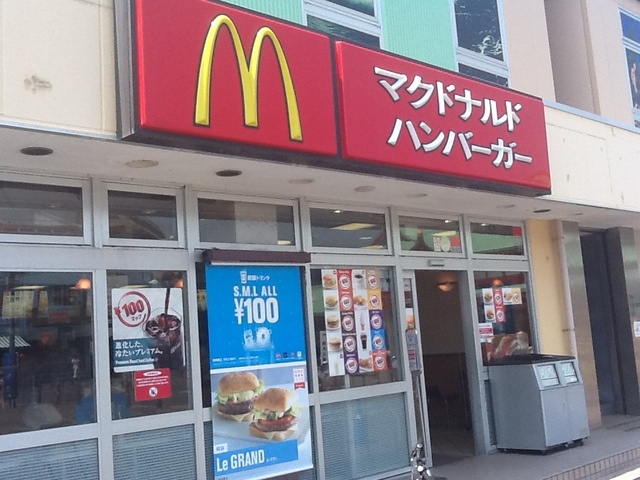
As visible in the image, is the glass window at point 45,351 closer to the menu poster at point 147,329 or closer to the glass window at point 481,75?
the menu poster at point 147,329

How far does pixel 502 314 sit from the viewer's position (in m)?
9.59

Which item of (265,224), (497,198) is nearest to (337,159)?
(265,224)

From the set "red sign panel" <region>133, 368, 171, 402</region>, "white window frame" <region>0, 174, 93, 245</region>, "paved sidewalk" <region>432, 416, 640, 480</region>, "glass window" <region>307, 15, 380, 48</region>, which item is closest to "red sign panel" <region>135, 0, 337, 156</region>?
"glass window" <region>307, 15, 380, 48</region>

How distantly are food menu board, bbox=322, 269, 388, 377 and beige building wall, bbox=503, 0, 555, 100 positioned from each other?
369cm

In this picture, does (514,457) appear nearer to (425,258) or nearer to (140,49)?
(425,258)

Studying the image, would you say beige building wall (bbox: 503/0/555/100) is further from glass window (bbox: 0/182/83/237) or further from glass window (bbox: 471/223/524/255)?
glass window (bbox: 0/182/83/237)

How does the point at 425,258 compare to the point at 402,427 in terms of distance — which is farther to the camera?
the point at 425,258

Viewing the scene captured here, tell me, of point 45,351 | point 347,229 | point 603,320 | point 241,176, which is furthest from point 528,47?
point 45,351

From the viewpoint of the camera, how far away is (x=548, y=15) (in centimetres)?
1145

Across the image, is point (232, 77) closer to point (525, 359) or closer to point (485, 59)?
point (485, 59)

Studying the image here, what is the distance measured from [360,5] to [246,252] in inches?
116

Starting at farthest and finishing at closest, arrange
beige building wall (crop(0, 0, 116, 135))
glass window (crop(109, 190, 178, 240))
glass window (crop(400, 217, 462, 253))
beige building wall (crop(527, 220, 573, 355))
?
beige building wall (crop(527, 220, 573, 355)), glass window (crop(400, 217, 462, 253)), glass window (crop(109, 190, 178, 240)), beige building wall (crop(0, 0, 116, 135))

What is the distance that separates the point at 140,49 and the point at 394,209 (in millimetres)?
4086

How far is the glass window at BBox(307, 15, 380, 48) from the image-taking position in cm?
715
